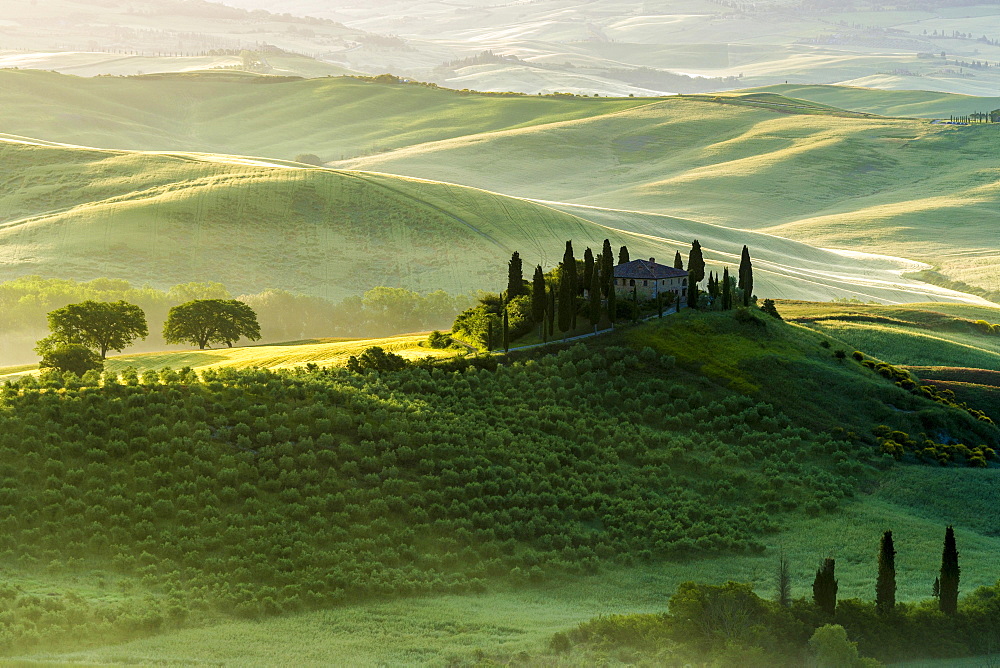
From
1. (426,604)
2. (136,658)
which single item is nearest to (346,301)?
(426,604)

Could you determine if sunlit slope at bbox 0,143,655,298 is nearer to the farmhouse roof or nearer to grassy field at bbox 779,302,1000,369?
grassy field at bbox 779,302,1000,369

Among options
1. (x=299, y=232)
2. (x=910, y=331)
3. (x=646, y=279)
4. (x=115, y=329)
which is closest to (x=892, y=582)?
(x=646, y=279)

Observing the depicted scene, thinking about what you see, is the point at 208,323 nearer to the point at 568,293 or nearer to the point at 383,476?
the point at 568,293

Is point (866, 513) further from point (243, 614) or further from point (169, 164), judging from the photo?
point (169, 164)

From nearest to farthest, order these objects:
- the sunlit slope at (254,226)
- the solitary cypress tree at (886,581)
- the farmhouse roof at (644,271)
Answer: the solitary cypress tree at (886,581) → the farmhouse roof at (644,271) → the sunlit slope at (254,226)

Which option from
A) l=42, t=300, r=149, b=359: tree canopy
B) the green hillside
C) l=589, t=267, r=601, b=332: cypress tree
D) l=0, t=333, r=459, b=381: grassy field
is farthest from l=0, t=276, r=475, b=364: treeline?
the green hillside

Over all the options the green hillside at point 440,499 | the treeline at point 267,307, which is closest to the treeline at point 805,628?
the green hillside at point 440,499

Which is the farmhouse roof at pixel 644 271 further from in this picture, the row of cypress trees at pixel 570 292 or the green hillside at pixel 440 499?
the green hillside at pixel 440 499
